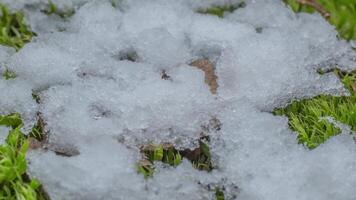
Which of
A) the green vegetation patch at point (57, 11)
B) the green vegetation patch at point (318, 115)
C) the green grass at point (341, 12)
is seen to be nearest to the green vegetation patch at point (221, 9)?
the green grass at point (341, 12)

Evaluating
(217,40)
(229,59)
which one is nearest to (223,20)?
(217,40)

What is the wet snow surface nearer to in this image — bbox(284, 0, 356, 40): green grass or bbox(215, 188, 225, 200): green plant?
bbox(215, 188, 225, 200): green plant

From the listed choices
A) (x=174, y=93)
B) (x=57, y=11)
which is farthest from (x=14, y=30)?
(x=174, y=93)

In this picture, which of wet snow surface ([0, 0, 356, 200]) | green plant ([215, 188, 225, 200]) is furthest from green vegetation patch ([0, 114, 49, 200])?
green plant ([215, 188, 225, 200])

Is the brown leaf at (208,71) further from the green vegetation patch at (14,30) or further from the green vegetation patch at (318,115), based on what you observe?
the green vegetation patch at (14,30)

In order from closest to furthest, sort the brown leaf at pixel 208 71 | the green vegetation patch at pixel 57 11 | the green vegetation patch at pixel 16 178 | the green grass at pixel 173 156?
the green vegetation patch at pixel 16 178
the green grass at pixel 173 156
the brown leaf at pixel 208 71
the green vegetation patch at pixel 57 11

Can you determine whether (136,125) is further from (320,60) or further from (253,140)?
(320,60)

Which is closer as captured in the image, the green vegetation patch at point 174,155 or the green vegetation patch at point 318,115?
the green vegetation patch at point 174,155

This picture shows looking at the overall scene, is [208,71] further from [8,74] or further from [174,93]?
[8,74]
